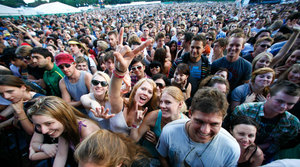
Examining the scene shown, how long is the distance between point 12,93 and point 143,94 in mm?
2105

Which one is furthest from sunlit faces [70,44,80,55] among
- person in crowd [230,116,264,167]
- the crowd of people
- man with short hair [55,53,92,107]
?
person in crowd [230,116,264,167]

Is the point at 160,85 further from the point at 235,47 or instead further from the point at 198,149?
the point at 235,47

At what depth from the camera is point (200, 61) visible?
326 cm

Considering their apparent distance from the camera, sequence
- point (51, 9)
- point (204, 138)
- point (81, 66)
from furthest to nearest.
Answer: point (51, 9)
point (81, 66)
point (204, 138)

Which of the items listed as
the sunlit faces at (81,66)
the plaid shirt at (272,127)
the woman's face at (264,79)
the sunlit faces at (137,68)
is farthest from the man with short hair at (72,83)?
the woman's face at (264,79)

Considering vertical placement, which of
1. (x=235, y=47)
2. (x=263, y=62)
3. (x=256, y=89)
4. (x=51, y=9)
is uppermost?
(x=51, y=9)

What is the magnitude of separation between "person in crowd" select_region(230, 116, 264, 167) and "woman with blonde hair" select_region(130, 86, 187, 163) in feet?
2.66

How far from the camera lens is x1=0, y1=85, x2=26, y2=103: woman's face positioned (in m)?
2.03

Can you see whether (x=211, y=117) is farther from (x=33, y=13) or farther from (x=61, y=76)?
(x=33, y=13)

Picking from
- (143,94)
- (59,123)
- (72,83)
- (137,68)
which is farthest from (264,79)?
(72,83)

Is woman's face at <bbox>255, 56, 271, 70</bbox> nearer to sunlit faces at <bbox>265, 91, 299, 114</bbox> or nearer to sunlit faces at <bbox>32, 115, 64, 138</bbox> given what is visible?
sunlit faces at <bbox>265, 91, 299, 114</bbox>

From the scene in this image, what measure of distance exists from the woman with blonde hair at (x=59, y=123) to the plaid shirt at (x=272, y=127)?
2.37 meters

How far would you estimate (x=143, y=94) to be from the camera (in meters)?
2.23

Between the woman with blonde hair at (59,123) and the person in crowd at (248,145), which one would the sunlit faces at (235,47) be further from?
the woman with blonde hair at (59,123)
